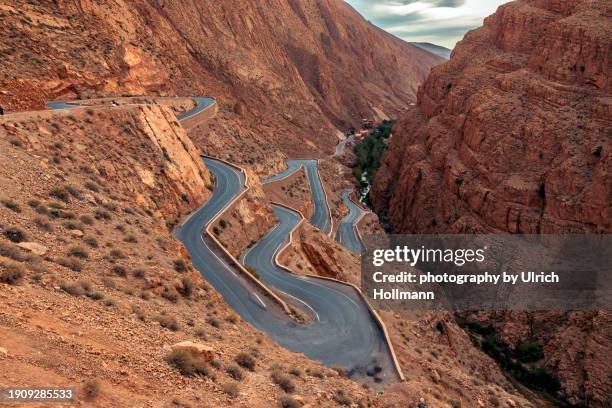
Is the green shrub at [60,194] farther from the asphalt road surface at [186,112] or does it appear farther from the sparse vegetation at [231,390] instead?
the asphalt road surface at [186,112]

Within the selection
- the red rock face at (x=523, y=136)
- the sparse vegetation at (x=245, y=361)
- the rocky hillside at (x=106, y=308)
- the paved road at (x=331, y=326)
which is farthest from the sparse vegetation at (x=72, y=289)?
the red rock face at (x=523, y=136)

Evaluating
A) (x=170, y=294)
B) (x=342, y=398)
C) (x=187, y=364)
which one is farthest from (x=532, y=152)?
(x=187, y=364)

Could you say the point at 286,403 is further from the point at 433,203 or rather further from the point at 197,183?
the point at 433,203

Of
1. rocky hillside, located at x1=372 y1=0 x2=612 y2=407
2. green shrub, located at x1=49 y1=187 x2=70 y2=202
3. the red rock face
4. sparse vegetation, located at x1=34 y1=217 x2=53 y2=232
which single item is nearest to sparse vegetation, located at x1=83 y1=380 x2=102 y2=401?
sparse vegetation, located at x1=34 y1=217 x2=53 y2=232

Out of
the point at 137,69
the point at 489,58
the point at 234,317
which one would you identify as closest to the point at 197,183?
the point at 234,317

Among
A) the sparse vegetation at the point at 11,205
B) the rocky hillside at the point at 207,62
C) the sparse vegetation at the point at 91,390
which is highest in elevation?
the rocky hillside at the point at 207,62

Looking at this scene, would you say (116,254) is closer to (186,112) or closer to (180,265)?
(180,265)
